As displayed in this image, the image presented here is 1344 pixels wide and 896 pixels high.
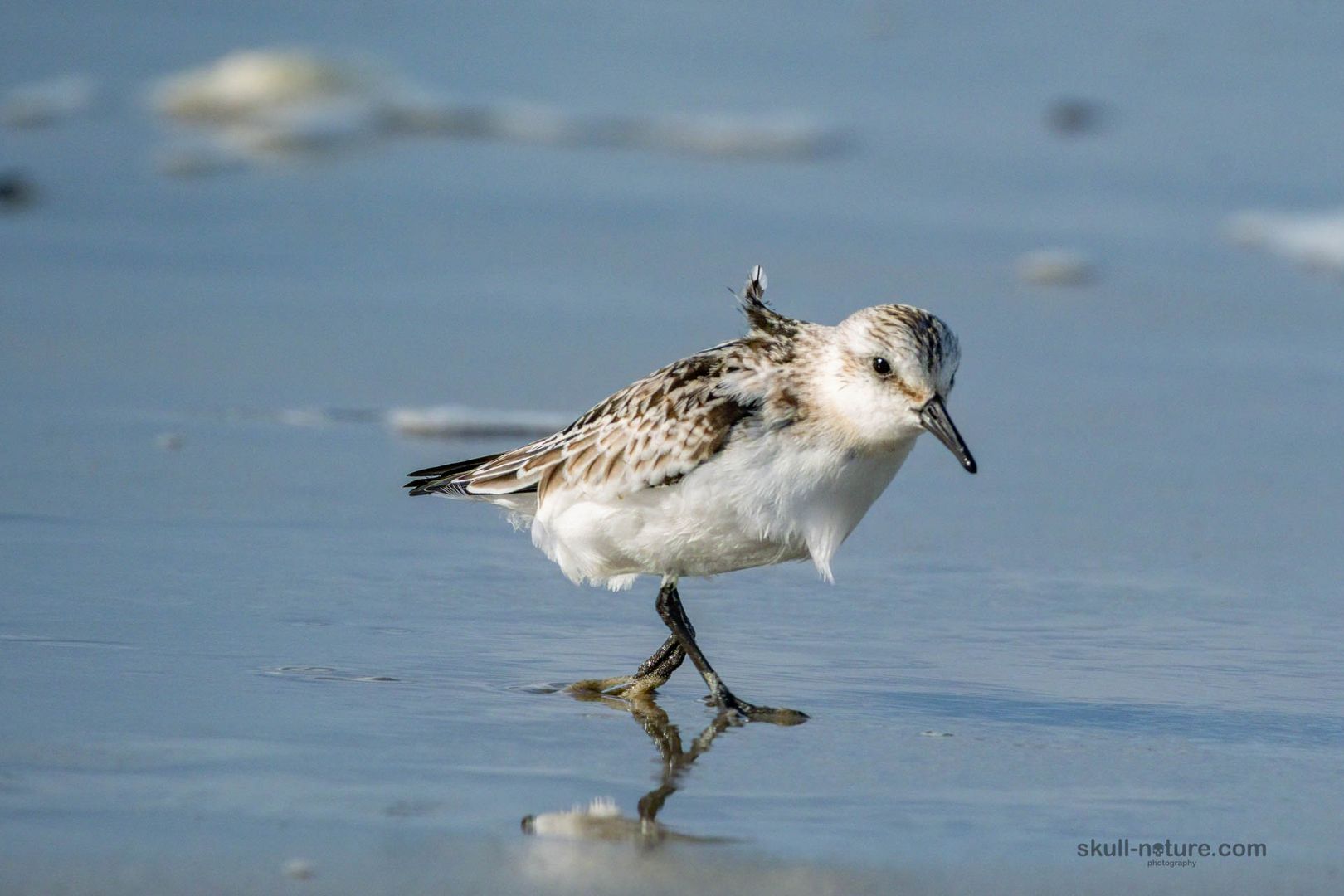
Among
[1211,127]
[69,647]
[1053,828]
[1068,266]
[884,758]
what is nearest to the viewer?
[1053,828]

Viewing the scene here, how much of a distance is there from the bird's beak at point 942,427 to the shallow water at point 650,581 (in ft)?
1.97

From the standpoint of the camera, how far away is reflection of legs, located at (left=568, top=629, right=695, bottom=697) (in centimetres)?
493

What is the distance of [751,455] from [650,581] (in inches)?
52.0

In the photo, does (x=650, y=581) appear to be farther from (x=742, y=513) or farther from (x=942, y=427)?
(x=942, y=427)

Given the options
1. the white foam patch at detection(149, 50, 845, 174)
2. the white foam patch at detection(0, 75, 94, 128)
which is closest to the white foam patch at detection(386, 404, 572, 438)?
the white foam patch at detection(149, 50, 845, 174)

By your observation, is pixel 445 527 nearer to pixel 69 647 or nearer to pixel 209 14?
pixel 69 647

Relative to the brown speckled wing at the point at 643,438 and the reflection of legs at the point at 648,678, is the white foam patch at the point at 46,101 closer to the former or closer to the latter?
the brown speckled wing at the point at 643,438

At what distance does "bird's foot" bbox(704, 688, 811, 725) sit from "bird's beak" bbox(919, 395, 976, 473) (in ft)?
2.24

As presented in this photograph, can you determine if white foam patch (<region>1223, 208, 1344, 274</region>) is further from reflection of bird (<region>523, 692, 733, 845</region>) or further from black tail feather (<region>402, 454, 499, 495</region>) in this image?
reflection of bird (<region>523, 692, 733, 845</region>)

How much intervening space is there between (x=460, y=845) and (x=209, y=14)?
38.9 feet

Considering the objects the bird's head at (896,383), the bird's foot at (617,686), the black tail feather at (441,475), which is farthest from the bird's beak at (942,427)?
the black tail feather at (441,475)

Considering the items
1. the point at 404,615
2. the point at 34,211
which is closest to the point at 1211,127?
the point at 34,211

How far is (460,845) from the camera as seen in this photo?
3738 mm

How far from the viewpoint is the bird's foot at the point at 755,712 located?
4684mm
